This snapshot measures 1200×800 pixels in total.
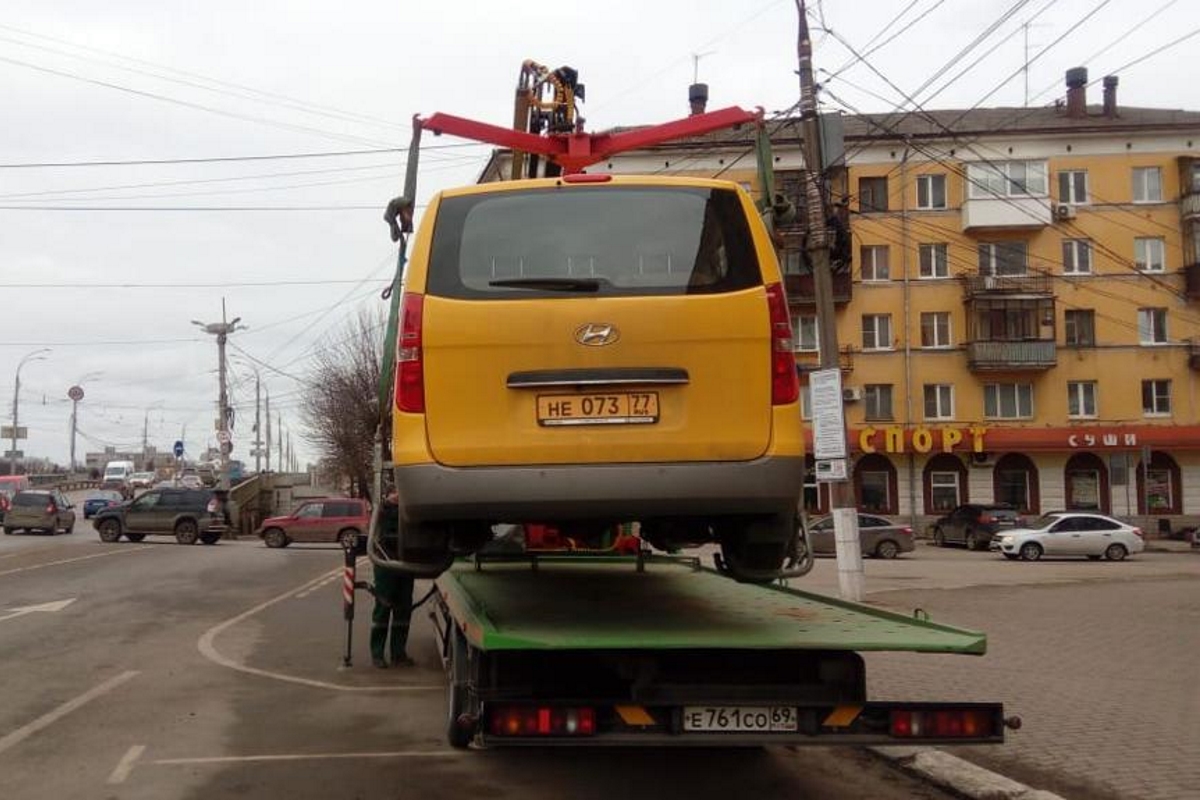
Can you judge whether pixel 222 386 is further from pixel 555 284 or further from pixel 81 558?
pixel 555 284

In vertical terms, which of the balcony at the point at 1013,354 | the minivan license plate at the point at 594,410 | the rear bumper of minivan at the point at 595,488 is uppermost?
the balcony at the point at 1013,354

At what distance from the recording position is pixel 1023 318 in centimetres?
4516

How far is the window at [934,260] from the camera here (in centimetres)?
4616

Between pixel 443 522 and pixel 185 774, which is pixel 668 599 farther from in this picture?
pixel 185 774

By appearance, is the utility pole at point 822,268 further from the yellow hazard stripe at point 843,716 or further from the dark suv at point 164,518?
the dark suv at point 164,518

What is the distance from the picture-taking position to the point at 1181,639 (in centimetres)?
1182

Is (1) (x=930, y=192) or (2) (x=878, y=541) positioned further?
(1) (x=930, y=192)

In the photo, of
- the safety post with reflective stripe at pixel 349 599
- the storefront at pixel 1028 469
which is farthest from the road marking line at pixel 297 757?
the storefront at pixel 1028 469

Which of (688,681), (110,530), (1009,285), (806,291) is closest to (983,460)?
(1009,285)

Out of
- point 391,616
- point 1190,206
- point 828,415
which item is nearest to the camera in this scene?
point 391,616

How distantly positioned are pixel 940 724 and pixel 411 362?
9.40 ft

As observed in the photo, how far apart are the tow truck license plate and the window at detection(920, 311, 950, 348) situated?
4354 cm

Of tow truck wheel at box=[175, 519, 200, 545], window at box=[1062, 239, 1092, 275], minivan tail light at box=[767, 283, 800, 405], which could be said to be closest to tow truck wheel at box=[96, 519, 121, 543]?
tow truck wheel at box=[175, 519, 200, 545]

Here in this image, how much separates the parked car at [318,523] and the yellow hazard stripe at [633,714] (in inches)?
1174
